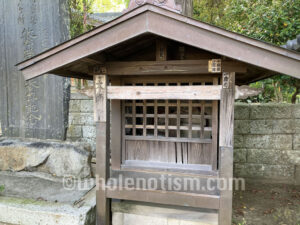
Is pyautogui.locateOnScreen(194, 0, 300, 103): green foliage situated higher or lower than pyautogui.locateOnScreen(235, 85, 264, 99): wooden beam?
higher

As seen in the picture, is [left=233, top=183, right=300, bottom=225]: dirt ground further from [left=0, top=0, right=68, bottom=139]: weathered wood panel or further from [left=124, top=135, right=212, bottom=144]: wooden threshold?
[left=0, top=0, right=68, bottom=139]: weathered wood panel

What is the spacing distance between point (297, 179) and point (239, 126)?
5.66ft

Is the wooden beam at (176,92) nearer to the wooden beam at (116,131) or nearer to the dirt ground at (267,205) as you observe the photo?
the wooden beam at (116,131)

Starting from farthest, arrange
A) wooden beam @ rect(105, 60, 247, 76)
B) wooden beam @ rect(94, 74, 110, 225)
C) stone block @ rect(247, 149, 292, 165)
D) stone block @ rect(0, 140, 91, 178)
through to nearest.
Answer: stone block @ rect(247, 149, 292, 165) < stone block @ rect(0, 140, 91, 178) < wooden beam @ rect(94, 74, 110, 225) < wooden beam @ rect(105, 60, 247, 76)

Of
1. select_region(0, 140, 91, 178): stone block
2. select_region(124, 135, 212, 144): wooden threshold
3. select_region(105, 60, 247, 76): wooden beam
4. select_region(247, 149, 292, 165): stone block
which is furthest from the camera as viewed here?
select_region(247, 149, 292, 165): stone block

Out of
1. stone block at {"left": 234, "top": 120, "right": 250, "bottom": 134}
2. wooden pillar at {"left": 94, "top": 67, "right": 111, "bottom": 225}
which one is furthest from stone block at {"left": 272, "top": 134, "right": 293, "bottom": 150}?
wooden pillar at {"left": 94, "top": 67, "right": 111, "bottom": 225}

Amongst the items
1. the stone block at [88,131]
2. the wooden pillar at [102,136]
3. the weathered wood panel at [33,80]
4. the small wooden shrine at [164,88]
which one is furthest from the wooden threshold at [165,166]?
the weathered wood panel at [33,80]

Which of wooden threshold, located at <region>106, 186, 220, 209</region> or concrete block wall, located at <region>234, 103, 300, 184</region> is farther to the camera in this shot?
concrete block wall, located at <region>234, 103, 300, 184</region>

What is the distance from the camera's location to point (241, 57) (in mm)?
2174

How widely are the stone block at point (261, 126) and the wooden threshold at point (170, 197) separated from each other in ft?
8.42

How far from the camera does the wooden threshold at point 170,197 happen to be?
259 centimetres

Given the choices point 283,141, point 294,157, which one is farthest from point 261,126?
point 294,157

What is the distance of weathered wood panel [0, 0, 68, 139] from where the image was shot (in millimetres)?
4445

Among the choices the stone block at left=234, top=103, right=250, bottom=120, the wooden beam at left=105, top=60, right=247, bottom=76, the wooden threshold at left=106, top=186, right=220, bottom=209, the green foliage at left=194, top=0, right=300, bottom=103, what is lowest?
the wooden threshold at left=106, top=186, right=220, bottom=209
